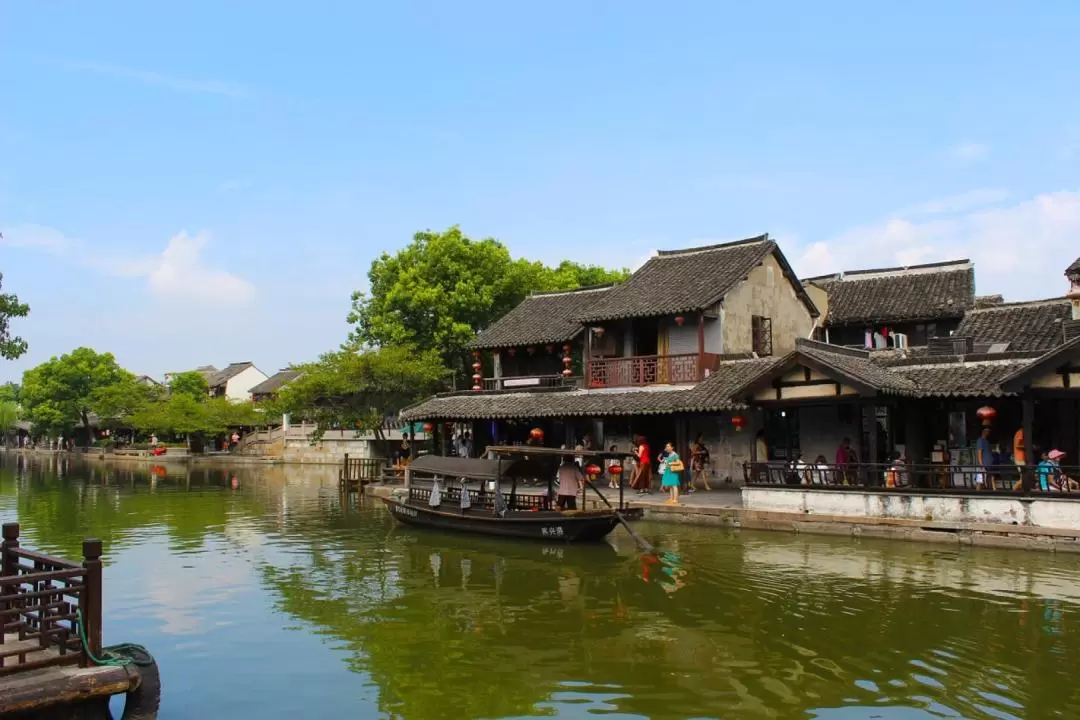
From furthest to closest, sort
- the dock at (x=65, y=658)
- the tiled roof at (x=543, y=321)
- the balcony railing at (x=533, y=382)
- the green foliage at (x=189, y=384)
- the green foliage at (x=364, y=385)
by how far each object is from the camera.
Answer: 1. the green foliage at (x=189, y=384)
2. the green foliage at (x=364, y=385)
3. the tiled roof at (x=543, y=321)
4. the balcony railing at (x=533, y=382)
5. the dock at (x=65, y=658)

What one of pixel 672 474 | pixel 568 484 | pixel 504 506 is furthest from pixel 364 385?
pixel 568 484

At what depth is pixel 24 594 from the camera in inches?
296

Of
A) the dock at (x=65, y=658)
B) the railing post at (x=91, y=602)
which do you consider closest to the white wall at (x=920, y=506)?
the dock at (x=65, y=658)

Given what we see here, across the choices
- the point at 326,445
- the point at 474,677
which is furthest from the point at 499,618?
the point at 326,445

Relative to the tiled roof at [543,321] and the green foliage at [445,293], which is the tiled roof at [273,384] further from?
the tiled roof at [543,321]

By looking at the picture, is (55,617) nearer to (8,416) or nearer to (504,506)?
(504,506)

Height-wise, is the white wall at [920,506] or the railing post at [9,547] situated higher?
the railing post at [9,547]

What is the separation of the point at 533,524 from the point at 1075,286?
16654 mm

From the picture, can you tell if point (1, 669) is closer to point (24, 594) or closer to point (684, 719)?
point (24, 594)

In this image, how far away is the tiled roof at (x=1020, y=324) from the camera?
22797 millimetres

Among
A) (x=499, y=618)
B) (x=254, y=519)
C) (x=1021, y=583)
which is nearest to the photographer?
(x=499, y=618)

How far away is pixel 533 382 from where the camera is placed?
2958 cm

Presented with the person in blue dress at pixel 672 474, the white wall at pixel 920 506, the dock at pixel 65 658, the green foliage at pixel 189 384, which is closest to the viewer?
the dock at pixel 65 658

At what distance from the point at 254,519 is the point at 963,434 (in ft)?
63.1
